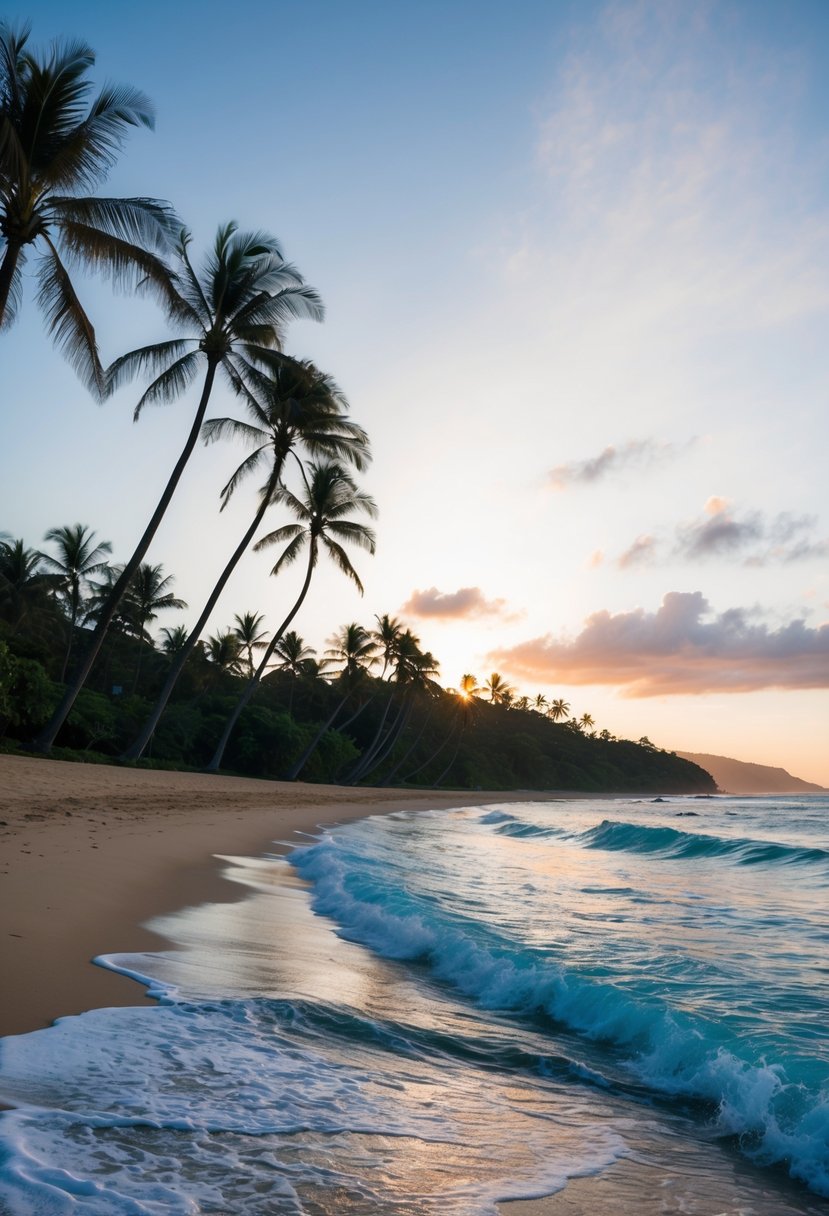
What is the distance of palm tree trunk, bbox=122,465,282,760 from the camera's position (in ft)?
67.5

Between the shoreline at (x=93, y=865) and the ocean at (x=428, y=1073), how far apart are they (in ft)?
0.89

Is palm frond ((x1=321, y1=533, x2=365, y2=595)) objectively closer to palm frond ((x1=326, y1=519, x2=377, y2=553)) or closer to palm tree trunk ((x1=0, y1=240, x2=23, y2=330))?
palm frond ((x1=326, y1=519, x2=377, y2=553))

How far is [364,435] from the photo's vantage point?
25.5 m

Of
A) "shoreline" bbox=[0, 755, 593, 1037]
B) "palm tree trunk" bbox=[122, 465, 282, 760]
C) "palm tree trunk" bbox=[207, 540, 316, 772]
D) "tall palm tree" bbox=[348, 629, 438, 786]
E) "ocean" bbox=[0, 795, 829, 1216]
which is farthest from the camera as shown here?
"tall palm tree" bbox=[348, 629, 438, 786]

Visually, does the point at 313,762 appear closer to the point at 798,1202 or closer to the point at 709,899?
the point at 709,899

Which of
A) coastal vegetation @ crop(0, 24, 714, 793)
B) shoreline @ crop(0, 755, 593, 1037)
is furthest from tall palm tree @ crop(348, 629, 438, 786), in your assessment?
shoreline @ crop(0, 755, 593, 1037)

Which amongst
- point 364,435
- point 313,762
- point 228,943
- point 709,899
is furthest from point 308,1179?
point 313,762

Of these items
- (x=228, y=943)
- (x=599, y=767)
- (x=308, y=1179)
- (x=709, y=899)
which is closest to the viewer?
(x=308, y=1179)

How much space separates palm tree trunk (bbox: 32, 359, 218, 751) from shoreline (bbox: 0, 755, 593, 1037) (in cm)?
103

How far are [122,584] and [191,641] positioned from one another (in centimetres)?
402

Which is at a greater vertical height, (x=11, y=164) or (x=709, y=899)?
(x=11, y=164)

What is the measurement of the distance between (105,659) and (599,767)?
63.2 metres

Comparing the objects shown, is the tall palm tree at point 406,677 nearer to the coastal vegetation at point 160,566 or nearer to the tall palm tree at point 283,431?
the coastal vegetation at point 160,566

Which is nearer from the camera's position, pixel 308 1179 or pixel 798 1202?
pixel 308 1179
